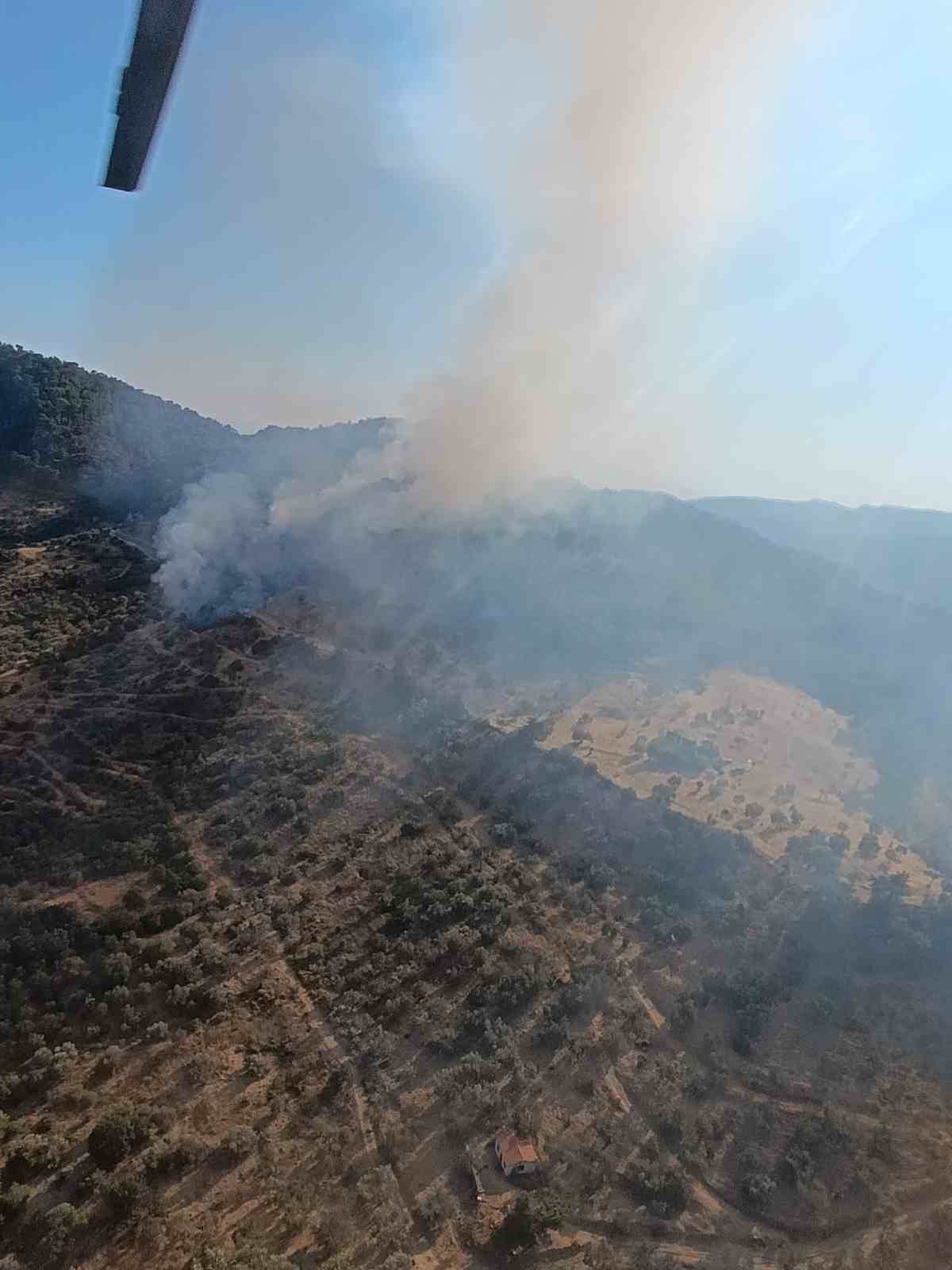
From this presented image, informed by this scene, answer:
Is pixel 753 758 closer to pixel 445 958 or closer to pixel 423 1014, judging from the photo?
pixel 445 958

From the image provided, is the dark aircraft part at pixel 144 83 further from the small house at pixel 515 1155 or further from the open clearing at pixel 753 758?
the open clearing at pixel 753 758

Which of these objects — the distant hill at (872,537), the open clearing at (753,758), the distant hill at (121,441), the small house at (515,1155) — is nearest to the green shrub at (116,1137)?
the small house at (515,1155)

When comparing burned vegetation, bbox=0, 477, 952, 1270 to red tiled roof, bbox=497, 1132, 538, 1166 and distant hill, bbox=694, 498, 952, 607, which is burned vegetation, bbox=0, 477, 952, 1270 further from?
distant hill, bbox=694, 498, 952, 607

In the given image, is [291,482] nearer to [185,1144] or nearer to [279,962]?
[279,962]

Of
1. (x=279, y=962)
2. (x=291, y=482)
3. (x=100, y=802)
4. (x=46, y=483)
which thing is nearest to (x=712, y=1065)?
(x=279, y=962)

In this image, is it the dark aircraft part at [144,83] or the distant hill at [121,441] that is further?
the distant hill at [121,441]
